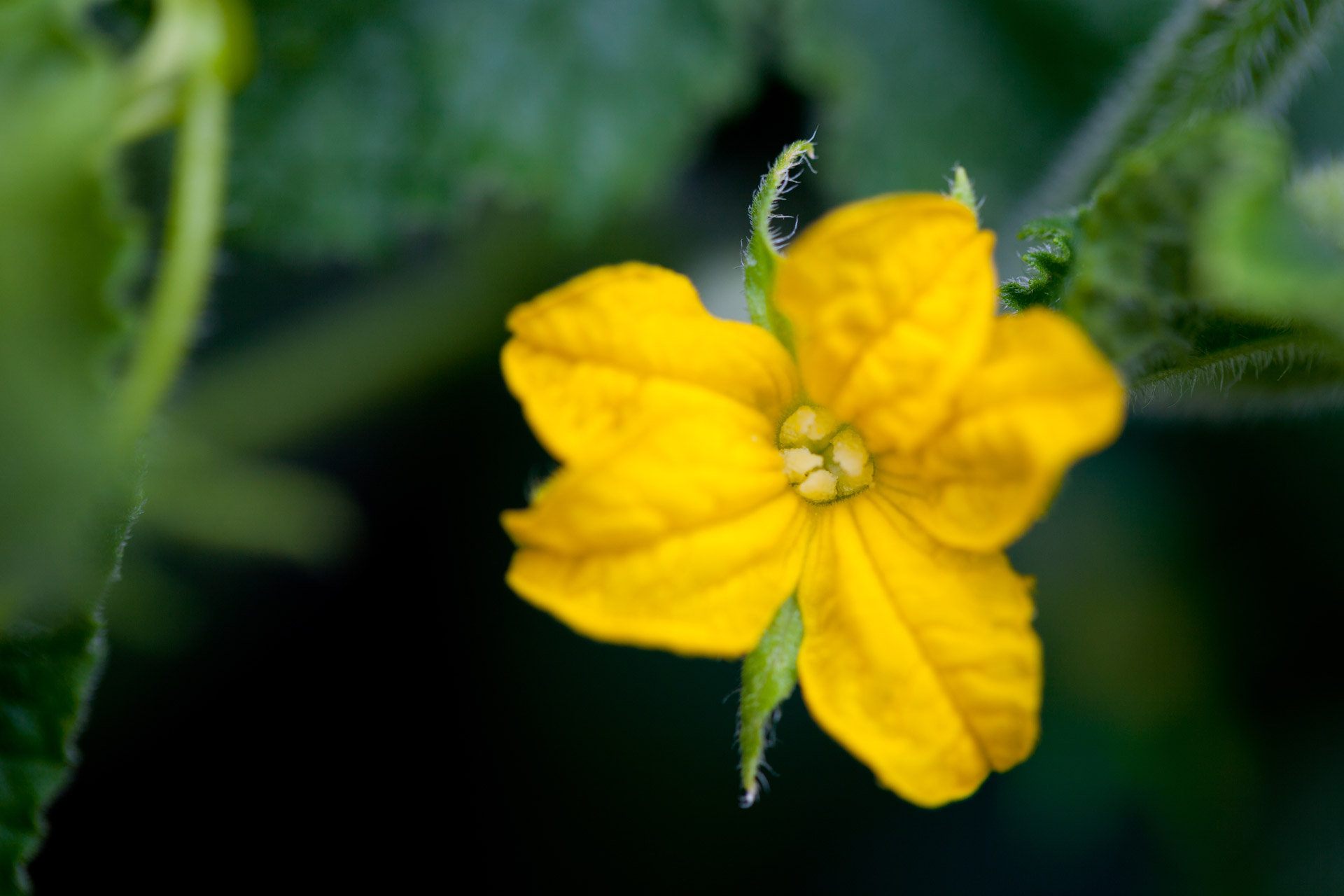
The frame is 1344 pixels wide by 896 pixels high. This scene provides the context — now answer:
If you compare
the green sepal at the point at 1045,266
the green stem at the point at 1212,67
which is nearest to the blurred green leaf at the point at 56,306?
the green sepal at the point at 1045,266

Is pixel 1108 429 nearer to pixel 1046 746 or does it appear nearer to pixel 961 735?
pixel 961 735

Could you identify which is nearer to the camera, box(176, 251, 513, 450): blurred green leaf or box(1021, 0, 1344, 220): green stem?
box(1021, 0, 1344, 220): green stem

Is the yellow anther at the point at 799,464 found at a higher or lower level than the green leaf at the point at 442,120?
lower

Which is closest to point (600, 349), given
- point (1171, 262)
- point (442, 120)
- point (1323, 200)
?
point (1171, 262)

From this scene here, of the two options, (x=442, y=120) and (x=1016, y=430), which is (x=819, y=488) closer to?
(x=1016, y=430)

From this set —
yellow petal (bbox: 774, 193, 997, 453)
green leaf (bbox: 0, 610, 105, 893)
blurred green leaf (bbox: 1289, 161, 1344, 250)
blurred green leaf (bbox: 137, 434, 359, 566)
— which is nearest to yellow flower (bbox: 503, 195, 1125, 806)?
yellow petal (bbox: 774, 193, 997, 453)

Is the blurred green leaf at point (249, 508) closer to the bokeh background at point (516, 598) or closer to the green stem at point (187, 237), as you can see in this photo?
the bokeh background at point (516, 598)

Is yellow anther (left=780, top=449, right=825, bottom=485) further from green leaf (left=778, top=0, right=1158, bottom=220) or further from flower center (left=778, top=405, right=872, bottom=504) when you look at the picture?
green leaf (left=778, top=0, right=1158, bottom=220)
